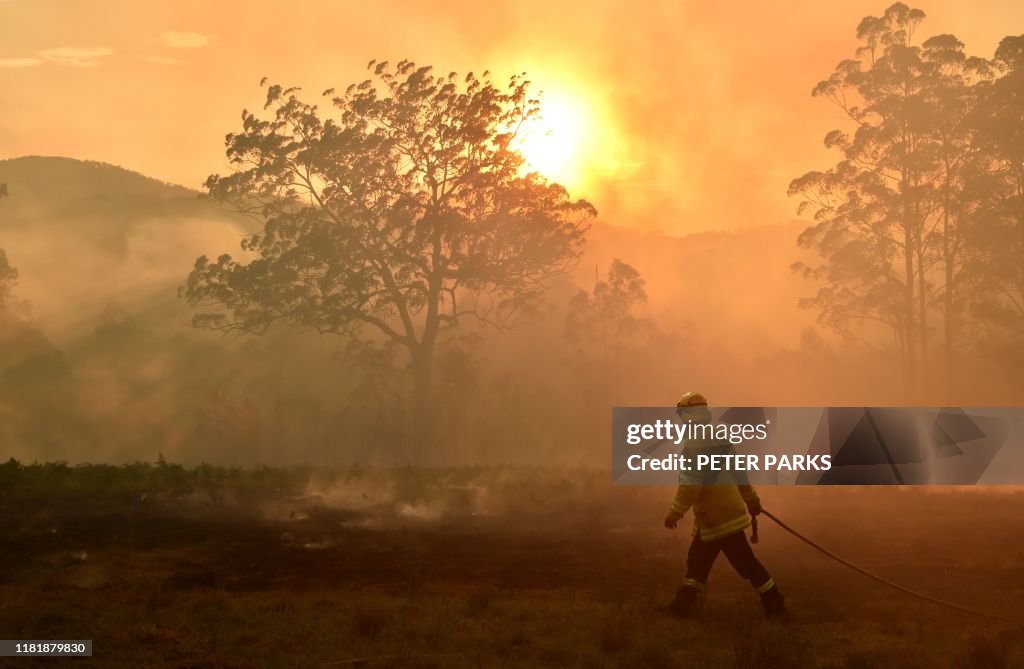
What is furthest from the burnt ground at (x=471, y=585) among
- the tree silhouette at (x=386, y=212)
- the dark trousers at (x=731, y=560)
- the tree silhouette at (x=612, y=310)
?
the tree silhouette at (x=612, y=310)

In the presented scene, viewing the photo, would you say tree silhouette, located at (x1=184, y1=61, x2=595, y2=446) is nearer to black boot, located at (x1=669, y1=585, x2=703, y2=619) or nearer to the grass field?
the grass field

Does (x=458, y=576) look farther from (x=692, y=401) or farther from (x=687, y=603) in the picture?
(x=692, y=401)

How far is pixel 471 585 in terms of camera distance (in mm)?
13195

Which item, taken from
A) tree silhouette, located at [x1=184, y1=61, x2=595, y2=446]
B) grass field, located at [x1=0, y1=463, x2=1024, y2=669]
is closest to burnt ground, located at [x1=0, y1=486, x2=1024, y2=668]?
grass field, located at [x1=0, y1=463, x2=1024, y2=669]

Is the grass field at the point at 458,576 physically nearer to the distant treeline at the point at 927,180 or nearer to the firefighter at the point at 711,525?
the firefighter at the point at 711,525

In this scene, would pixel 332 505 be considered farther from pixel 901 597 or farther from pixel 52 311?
pixel 52 311

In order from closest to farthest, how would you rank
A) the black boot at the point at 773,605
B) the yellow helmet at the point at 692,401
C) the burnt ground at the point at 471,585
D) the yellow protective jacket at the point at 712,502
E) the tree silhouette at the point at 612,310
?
the burnt ground at the point at 471,585 < the black boot at the point at 773,605 < the yellow protective jacket at the point at 712,502 < the yellow helmet at the point at 692,401 < the tree silhouette at the point at 612,310

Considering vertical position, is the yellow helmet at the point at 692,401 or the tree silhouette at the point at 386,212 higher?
the tree silhouette at the point at 386,212

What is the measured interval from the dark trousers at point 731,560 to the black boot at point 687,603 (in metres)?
0.08

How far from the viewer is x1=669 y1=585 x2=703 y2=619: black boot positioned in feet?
36.4

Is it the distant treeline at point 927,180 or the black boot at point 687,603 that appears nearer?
the black boot at point 687,603

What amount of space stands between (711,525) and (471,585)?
361 cm

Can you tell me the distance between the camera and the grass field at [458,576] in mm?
9789

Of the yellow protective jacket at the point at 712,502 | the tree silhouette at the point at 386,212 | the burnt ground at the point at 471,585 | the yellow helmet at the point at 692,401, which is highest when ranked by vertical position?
the tree silhouette at the point at 386,212
